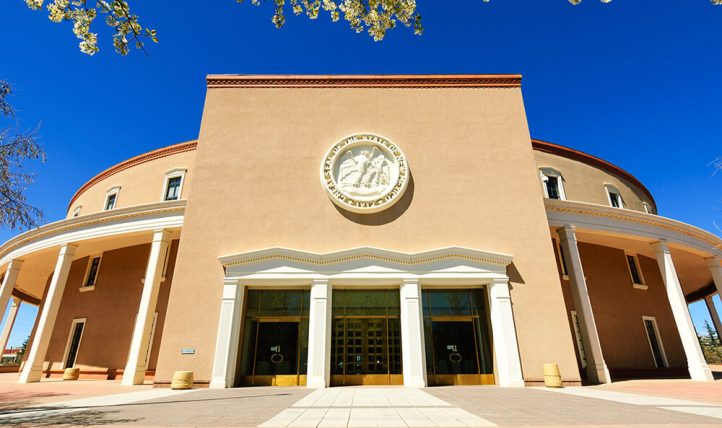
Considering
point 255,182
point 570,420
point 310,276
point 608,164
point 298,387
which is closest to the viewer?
point 570,420

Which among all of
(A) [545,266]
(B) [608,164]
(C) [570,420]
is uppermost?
(B) [608,164]

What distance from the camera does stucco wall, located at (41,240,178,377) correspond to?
20011 mm

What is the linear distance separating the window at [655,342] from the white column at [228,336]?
2238 centimetres

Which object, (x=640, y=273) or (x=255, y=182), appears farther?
(x=640, y=273)

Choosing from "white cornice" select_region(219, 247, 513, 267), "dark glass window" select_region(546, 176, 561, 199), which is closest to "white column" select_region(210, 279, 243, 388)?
"white cornice" select_region(219, 247, 513, 267)

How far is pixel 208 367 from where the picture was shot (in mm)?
13883

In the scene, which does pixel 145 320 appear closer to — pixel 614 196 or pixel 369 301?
pixel 369 301

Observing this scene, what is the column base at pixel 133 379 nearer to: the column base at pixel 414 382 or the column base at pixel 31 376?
the column base at pixel 31 376

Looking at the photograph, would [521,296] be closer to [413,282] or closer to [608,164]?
[413,282]

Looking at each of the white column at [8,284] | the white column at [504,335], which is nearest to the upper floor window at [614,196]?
the white column at [504,335]

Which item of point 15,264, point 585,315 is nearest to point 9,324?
point 15,264

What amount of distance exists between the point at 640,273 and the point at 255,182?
77.6 ft

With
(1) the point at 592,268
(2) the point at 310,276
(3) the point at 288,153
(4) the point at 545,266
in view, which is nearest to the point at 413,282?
(2) the point at 310,276

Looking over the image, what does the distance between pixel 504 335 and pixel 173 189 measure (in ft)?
66.0
